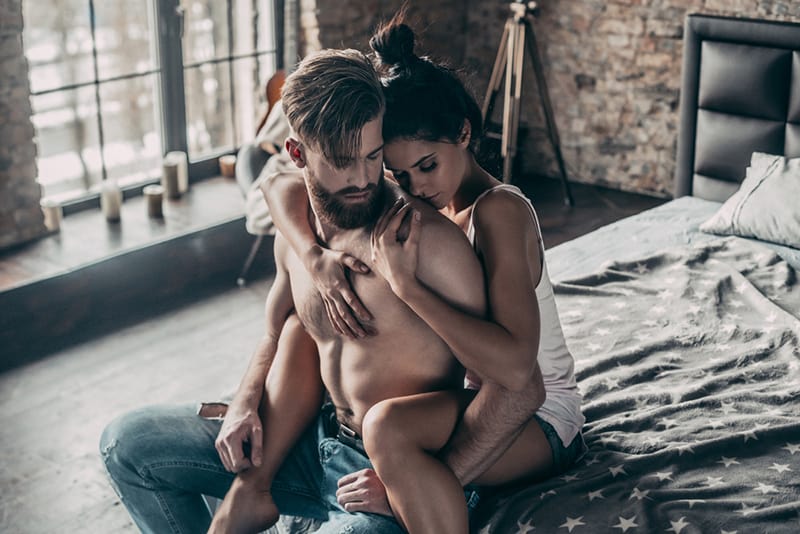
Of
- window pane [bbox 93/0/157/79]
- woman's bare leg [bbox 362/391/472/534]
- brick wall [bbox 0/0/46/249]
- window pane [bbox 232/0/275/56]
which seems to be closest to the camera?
woman's bare leg [bbox 362/391/472/534]

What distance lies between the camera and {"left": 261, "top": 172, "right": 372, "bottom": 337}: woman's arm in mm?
2076

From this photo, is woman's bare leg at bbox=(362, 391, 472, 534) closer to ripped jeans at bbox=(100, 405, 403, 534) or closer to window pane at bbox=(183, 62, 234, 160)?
ripped jeans at bbox=(100, 405, 403, 534)

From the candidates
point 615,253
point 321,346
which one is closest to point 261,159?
point 615,253

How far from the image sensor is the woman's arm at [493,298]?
1.89 meters

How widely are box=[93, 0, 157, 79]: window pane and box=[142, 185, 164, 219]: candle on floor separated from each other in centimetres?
63

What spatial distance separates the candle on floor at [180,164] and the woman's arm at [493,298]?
135 inches

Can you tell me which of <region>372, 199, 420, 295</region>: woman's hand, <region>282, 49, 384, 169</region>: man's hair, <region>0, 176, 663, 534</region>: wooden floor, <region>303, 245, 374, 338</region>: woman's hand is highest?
<region>282, 49, 384, 169</region>: man's hair

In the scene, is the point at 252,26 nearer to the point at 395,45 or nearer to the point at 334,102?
the point at 395,45

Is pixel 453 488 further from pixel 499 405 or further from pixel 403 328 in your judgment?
pixel 403 328

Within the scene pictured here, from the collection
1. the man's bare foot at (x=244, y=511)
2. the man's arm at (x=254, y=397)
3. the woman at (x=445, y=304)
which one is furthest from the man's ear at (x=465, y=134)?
the man's bare foot at (x=244, y=511)

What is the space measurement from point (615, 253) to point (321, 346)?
1890 mm

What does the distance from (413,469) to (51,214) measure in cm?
333

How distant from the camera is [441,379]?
208 centimetres

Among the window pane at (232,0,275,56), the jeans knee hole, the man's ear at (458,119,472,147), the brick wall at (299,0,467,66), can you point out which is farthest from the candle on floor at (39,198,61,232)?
the man's ear at (458,119,472,147)
